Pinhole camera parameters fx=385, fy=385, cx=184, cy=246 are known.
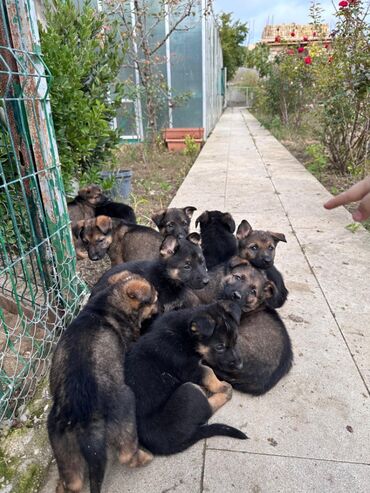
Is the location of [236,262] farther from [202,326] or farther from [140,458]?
[140,458]

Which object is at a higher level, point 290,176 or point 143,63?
point 143,63

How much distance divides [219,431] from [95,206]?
156 inches

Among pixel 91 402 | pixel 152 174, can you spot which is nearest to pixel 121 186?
pixel 152 174

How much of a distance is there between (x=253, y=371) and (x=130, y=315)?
1056 millimetres

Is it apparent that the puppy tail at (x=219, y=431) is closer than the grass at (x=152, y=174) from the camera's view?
Yes

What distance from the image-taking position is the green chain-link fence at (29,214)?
292 cm

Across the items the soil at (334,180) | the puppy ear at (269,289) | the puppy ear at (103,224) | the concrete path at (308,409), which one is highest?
the puppy ear at (103,224)

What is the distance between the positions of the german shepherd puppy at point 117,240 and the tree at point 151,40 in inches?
254

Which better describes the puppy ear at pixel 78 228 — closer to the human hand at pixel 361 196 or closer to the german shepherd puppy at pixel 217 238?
the german shepherd puppy at pixel 217 238

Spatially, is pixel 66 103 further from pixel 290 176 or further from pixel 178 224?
pixel 290 176

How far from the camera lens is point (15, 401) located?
2.84 metres

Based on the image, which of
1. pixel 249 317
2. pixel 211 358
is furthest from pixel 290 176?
pixel 211 358

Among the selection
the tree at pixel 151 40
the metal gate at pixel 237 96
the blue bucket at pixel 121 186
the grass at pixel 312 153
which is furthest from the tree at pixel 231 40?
the blue bucket at pixel 121 186

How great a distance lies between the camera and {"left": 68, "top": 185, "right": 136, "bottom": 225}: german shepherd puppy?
567 centimetres
